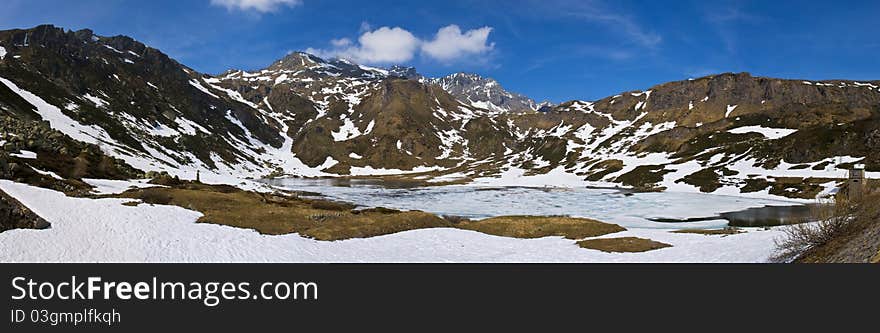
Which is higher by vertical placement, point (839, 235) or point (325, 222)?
point (839, 235)

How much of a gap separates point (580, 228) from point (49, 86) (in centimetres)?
20688

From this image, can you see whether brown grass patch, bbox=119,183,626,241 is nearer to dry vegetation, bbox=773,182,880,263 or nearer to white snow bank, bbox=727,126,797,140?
dry vegetation, bbox=773,182,880,263

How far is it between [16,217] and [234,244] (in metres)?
11.0

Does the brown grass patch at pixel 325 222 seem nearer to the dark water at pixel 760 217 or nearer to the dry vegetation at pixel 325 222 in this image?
the dry vegetation at pixel 325 222

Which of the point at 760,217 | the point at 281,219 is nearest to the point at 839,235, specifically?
the point at 281,219

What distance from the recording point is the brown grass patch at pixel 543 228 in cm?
4269

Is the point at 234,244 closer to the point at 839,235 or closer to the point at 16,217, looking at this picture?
the point at 16,217

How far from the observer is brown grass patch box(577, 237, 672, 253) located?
31519 millimetres

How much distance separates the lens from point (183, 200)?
156ft

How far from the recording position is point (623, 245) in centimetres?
3316

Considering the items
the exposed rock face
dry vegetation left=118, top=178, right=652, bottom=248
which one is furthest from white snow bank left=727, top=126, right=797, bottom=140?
the exposed rock face

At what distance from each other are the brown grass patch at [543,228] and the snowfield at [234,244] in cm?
414

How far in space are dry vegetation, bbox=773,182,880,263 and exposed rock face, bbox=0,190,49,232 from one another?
119 feet
